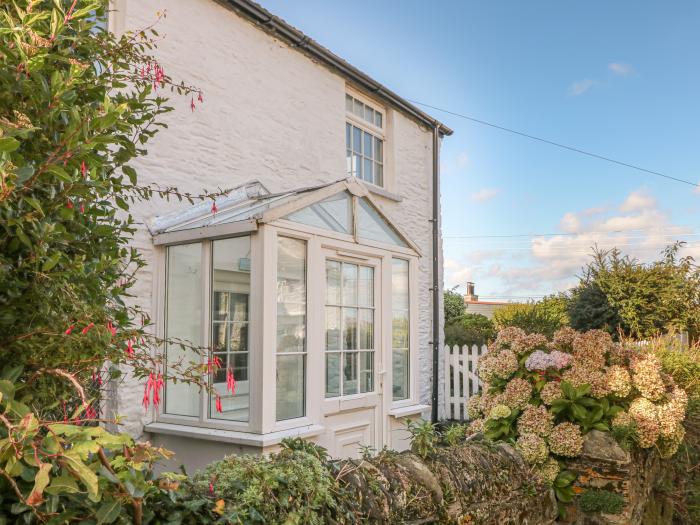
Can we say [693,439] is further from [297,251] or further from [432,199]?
[432,199]

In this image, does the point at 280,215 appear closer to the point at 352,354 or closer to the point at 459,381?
the point at 352,354

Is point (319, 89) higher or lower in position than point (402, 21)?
lower

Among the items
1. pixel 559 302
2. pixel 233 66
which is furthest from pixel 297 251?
pixel 559 302

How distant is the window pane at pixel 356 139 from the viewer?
9303 mm

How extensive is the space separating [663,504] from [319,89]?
6519 millimetres

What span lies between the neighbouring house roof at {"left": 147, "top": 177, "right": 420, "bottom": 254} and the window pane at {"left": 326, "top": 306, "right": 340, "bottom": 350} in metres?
0.84

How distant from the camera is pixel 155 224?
5.91 meters

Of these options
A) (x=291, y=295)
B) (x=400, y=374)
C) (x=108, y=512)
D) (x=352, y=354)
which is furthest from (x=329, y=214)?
(x=108, y=512)

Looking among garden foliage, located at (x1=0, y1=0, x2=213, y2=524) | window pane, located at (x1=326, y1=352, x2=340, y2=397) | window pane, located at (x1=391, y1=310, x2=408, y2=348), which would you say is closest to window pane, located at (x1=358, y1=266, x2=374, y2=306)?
window pane, located at (x1=391, y1=310, x2=408, y2=348)

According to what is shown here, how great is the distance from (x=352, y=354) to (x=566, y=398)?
8.06 ft

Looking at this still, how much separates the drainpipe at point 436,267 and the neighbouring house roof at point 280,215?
370cm

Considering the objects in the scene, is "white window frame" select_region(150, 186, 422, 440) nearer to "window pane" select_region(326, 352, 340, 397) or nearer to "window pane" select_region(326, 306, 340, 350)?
"window pane" select_region(326, 352, 340, 397)

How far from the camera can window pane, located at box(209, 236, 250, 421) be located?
17.1 feet

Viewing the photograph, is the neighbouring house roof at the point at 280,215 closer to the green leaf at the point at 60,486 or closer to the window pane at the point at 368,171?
the window pane at the point at 368,171
